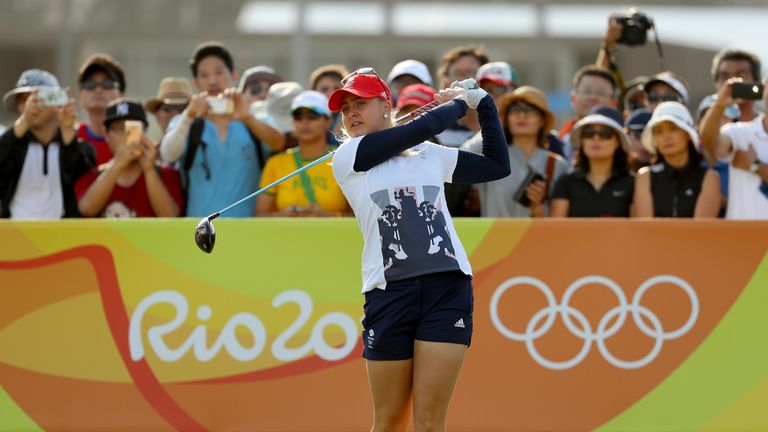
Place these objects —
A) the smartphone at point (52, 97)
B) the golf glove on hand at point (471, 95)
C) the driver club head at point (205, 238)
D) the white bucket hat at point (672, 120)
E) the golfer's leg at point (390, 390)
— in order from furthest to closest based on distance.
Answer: the smartphone at point (52, 97), the white bucket hat at point (672, 120), the driver club head at point (205, 238), the golf glove on hand at point (471, 95), the golfer's leg at point (390, 390)

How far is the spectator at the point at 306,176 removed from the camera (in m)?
8.49

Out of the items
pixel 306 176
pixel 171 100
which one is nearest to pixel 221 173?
pixel 306 176

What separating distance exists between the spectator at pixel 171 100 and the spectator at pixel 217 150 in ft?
3.96

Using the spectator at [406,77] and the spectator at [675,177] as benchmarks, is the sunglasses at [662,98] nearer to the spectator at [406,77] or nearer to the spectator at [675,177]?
the spectator at [675,177]

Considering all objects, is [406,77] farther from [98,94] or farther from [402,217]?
[402,217]

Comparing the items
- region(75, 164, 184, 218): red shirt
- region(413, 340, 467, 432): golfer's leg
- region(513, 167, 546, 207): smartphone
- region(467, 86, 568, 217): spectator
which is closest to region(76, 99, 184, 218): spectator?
region(75, 164, 184, 218): red shirt

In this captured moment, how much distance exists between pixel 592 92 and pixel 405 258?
4.61 m

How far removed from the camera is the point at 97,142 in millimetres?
9477

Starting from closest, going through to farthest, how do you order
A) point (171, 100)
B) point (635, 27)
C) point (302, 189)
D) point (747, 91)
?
point (747, 91), point (302, 189), point (635, 27), point (171, 100)

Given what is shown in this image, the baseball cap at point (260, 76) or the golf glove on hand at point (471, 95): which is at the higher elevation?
the baseball cap at point (260, 76)

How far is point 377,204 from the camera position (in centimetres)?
570

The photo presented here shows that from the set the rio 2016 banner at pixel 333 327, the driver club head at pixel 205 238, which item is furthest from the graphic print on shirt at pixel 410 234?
the rio 2016 banner at pixel 333 327

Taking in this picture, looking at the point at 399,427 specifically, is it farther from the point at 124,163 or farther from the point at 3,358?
the point at 124,163

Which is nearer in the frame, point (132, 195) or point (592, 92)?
point (132, 195)
